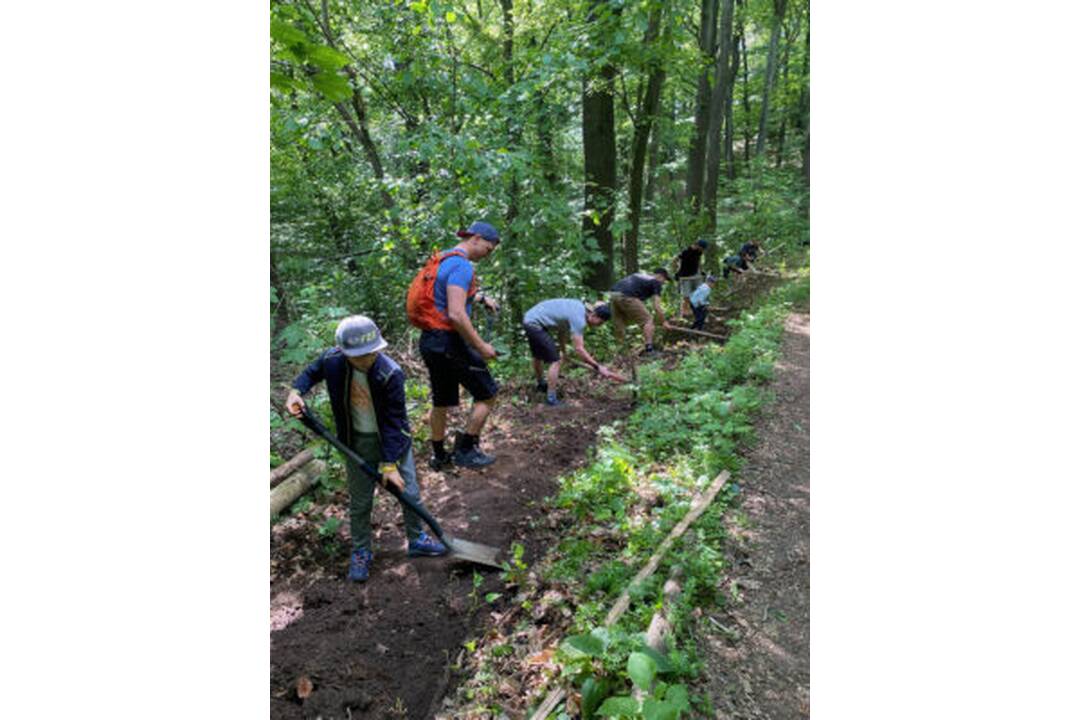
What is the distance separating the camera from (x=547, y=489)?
393cm

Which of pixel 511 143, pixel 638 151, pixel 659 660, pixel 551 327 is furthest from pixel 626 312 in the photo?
pixel 659 660

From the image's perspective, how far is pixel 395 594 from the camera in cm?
286

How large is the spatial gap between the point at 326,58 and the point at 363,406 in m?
1.66

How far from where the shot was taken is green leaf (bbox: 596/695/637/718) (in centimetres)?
187

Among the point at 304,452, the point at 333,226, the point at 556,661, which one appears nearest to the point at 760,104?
the point at 333,226

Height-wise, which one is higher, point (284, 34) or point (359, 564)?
point (284, 34)

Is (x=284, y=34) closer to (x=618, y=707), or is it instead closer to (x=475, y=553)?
(x=618, y=707)

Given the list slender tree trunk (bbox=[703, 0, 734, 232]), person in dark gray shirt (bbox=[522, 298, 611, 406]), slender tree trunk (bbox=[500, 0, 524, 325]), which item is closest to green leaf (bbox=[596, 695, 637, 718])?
person in dark gray shirt (bbox=[522, 298, 611, 406])

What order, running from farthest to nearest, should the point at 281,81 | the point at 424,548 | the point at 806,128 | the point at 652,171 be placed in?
1. the point at 652,171
2. the point at 806,128
3. the point at 424,548
4. the point at 281,81

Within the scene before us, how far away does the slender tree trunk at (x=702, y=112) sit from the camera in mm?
9016

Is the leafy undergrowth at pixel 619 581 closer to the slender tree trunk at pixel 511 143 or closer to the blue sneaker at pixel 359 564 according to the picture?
the blue sneaker at pixel 359 564

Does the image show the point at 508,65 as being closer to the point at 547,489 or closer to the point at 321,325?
the point at 321,325
